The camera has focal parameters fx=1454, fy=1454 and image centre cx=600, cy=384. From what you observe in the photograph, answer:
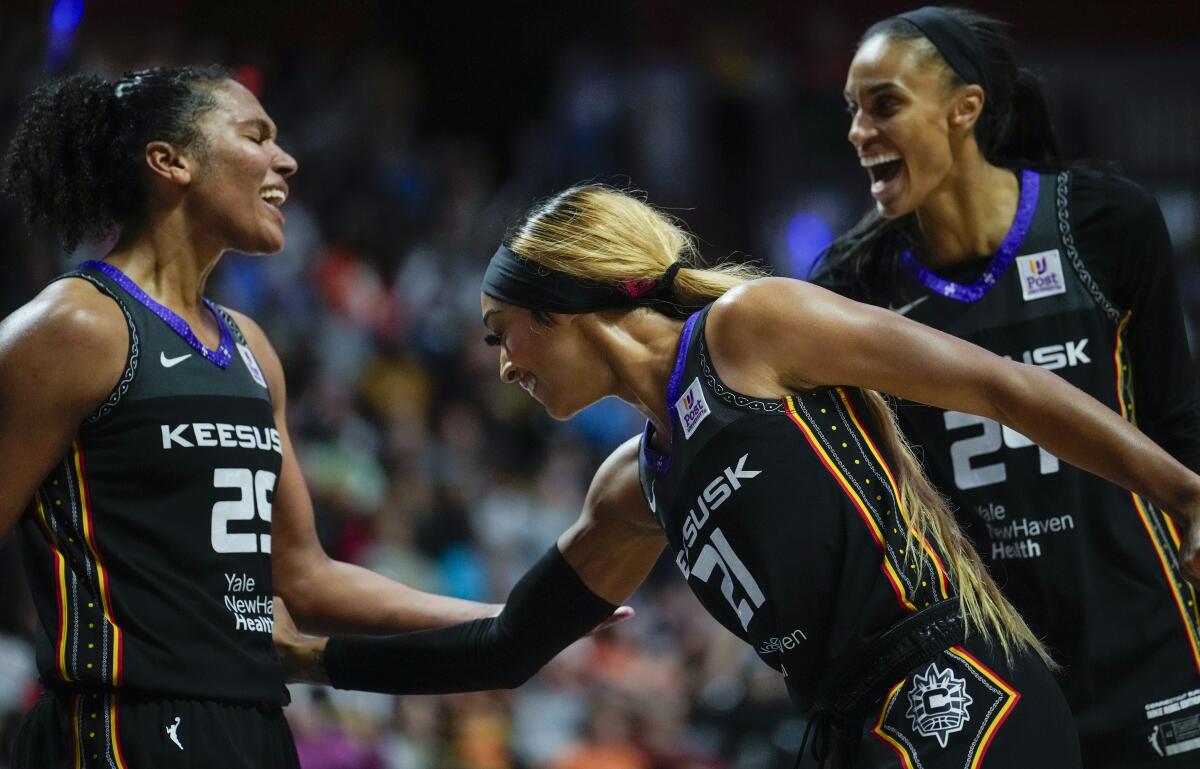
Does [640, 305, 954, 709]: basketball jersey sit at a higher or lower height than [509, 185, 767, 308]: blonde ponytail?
lower

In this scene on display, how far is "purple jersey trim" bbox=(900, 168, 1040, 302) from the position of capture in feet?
11.0

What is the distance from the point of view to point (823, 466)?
2699 mm

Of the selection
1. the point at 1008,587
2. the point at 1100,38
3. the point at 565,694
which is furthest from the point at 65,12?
the point at 1100,38

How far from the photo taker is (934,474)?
334 cm

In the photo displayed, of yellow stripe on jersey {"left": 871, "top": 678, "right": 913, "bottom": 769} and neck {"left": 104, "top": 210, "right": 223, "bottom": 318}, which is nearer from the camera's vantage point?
yellow stripe on jersey {"left": 871, "top": 678, "right": 913, "bottom": 769}

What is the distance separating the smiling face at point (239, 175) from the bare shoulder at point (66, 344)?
1.28 feet

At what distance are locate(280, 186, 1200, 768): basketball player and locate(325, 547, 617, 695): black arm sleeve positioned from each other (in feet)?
1.59

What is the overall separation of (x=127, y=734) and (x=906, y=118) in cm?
219

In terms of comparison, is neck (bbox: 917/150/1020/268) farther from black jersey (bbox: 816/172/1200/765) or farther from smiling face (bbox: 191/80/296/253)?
smiling face (bbox: 191/80/296/253)

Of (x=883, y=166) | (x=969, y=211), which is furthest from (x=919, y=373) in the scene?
(x=883, y=166)

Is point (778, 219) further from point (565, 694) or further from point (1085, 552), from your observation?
point (1085, 552)

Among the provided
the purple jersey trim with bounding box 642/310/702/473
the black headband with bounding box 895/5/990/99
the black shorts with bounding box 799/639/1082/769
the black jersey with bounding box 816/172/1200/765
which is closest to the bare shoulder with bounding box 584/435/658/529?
the purple jersey trim with bounding box 642/310/702/473

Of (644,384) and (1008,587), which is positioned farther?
(1008,587)

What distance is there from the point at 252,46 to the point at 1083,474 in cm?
839
